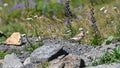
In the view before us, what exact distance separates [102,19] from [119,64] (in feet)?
13.5

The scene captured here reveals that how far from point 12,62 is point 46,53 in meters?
0.63

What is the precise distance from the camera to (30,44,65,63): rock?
6.61m

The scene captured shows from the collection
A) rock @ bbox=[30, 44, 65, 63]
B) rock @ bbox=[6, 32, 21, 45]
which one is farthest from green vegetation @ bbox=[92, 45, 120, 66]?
rock @ bbox=[6, 32, 21, 45]

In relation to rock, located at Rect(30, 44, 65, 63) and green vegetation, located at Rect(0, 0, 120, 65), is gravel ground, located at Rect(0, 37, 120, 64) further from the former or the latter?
rock, located at Rect(30, 44, 65, 63)

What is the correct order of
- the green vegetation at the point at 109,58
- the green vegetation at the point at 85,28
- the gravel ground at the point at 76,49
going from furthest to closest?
1. the green vegetation at the point at 85,28
2. the gravel ground at the point at 76,49
3. the green vegetation at the point at 109,58

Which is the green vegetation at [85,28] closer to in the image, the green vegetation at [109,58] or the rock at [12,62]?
the green vegetation at [109,58]

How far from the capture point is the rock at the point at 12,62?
270 inches

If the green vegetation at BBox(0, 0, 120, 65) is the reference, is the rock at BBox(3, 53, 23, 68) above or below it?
above

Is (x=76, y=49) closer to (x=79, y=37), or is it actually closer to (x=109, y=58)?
(x=79, y=37)

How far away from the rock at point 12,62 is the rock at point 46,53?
25 cm

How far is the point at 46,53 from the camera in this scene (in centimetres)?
666

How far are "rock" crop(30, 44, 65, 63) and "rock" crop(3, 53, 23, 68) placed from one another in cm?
25

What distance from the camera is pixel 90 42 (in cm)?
811

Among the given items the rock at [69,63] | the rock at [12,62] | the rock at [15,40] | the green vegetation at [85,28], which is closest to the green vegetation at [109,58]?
the green vegetation at [85,28]
